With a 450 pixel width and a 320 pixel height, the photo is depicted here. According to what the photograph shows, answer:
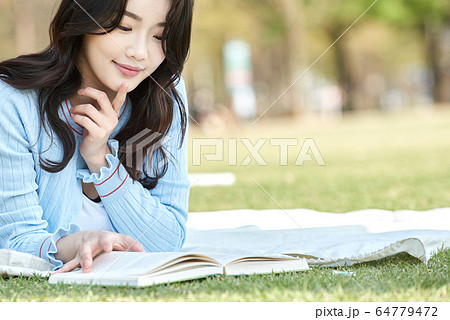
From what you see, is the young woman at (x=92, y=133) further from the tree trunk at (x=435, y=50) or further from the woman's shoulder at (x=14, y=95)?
the tree trunk at (x=435, y=50)

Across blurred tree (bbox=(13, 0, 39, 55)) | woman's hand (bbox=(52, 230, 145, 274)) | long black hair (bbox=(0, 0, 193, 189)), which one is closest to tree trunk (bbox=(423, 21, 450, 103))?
blurred tree (bbox=(13, 0, 39, 55))

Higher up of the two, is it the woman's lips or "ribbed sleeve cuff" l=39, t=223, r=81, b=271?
the woman's lips

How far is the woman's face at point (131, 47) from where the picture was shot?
2.57 m

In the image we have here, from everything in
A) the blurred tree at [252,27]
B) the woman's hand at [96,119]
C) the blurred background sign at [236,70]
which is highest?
the blurred tree at [252,27]

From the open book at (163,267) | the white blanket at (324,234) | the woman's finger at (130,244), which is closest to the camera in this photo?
the open book at (163,267)

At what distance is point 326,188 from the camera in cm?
624

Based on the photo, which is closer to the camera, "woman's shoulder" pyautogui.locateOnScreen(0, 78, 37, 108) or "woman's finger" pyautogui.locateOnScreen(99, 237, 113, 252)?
"woman's finger" pyautogui.locateOnScreen(99, 237, 113, 252)

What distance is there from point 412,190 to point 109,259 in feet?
12.9

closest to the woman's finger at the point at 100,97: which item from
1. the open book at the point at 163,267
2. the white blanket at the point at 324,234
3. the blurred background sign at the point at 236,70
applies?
the open book at the point at 163,267

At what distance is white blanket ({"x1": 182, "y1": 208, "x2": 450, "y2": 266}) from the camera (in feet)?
9.12

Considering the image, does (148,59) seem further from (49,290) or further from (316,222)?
(316,222)

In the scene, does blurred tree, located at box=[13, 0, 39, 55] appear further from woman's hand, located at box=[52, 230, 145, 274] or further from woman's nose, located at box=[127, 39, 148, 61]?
woman's hand, located at box=[52, 230, 145, 274]

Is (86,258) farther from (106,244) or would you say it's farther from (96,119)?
(96,119)

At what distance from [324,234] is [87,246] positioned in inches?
57.8
